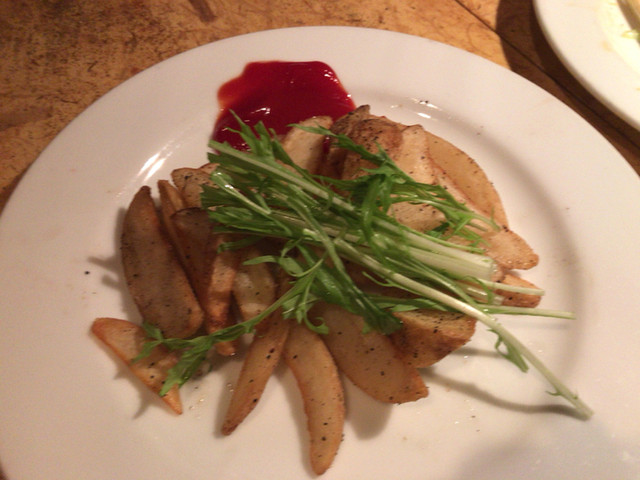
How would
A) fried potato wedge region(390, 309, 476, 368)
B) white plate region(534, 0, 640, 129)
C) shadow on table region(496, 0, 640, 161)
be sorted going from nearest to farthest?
fried potato wedge region(390, 309, 476, 368), white plate region(534, 0, 640, 129), shadow on table region(496, 0, 640, 161)

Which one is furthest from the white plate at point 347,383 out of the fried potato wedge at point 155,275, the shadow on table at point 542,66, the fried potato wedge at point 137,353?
the shadow on table at point 542,66

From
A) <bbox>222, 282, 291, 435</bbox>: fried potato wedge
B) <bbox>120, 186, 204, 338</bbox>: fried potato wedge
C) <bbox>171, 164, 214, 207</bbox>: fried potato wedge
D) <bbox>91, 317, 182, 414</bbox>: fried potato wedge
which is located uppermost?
<bbox>171, 164, 214, 207</bbox>: fried potato wedge

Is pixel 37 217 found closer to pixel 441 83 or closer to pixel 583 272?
pixel 441 83

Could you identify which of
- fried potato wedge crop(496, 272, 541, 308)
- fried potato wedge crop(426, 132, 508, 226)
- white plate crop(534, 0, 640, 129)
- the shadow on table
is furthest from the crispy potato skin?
the shadow on table

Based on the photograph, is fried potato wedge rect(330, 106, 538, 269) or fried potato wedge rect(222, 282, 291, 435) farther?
fried potato wedge rect(330, 106, 538, 269)

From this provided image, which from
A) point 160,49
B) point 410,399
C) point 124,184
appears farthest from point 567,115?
point 160,49

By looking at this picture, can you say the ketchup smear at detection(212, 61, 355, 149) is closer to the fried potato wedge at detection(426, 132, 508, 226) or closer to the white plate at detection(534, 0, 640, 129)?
the fried potato wedge at detection(426, 132, 508, 226)

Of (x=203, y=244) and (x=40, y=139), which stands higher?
(x=40, y=139)
